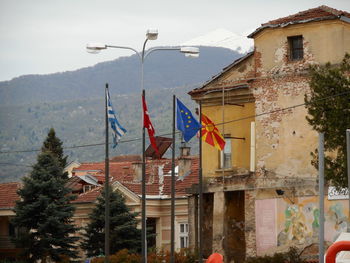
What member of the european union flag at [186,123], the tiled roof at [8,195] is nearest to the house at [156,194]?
the tiled roof at [8,195]

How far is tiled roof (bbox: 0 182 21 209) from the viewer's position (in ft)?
230

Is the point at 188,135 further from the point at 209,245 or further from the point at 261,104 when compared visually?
A: the point at 209,245

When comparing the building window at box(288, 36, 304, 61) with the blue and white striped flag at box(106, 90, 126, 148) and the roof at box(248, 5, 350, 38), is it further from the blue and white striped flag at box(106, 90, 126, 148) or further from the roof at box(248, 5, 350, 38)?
the blue and white striped flag at box(106, 90, 126, 148)

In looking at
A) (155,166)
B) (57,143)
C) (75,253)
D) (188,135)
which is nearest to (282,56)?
(188,135)

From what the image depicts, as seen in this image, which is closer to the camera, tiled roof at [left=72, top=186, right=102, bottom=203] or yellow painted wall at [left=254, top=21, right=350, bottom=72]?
yellow painted wall at [left=254, top=21, right=350, bottom=72]

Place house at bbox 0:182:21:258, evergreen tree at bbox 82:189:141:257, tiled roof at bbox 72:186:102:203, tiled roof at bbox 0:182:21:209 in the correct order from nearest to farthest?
evergreen tree at bbox 82:189:141:257
tiled roof at bbox 72:186:102:203
house at bbox 0:182:21:258
tiled roof at bbox 0:182:21:209

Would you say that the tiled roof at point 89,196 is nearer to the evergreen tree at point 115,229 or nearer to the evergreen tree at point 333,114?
the evergreen tree at point 115,229

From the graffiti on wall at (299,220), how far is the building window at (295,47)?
6230 mm

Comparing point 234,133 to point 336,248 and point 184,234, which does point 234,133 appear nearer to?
point 184,234

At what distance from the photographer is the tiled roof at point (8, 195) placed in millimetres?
70000

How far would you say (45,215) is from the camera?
56.4m

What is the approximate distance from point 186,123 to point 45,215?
16843mm

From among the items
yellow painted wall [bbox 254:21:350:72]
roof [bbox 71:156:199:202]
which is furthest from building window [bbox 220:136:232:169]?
roof [bbox 71:156:199:202]

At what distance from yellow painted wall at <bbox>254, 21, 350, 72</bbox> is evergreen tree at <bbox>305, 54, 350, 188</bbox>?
34.8 feet
